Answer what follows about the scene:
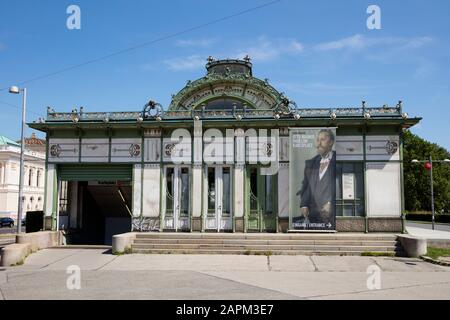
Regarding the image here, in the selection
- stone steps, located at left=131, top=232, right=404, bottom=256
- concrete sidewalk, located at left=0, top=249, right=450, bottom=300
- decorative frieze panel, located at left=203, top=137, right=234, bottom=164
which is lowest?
concrete sidewalk, located at left=0, top=249, right=450, bottom=300

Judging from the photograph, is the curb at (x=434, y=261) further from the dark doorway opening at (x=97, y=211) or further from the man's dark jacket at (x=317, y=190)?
the dark doorway opening at (x=97, y=211)

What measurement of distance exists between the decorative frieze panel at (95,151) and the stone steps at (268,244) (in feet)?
14.9

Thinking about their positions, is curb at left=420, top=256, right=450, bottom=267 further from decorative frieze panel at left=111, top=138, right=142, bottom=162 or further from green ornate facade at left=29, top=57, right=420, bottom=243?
decorative frieze panel at left=111, top=138, right=142, bottom=162

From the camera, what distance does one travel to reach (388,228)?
18578mm

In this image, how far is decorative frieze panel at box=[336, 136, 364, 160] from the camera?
1914cm

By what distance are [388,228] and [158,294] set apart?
11883 mm

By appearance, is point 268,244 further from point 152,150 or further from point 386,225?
point 152,150

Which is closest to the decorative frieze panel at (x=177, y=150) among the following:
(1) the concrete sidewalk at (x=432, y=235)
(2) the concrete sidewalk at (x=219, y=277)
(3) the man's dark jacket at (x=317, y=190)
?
(2) the concrete sidewalk at (x=219, y=277)

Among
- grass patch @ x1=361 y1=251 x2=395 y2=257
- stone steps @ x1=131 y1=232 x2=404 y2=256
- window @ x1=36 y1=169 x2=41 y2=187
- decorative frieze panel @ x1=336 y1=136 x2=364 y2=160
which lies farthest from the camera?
window @ x1=36 y1=169 x2=41 y2=187

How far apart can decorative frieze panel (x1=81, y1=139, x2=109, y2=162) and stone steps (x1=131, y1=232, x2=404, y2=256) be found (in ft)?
14.9

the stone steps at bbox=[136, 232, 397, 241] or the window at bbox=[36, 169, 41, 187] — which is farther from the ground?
the window at bbox=[36, 169, 41, 187]

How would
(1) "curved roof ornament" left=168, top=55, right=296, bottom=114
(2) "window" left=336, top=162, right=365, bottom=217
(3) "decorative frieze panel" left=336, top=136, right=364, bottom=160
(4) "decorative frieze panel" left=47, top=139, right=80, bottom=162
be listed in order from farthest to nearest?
1. (1) "curved roof ornament" left=168, top=55, right=296, bottom=114
2. (4) "decorative frieze panel" left=47, top=139, right=80, bottom=162
3. (3) "decorative frieze panel" left=336, top=136, right=364, bottom=160
4. (2) "window" left=336, top=162, right=365, bottom=217

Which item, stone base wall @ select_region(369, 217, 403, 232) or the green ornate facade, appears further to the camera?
the green ornate facade

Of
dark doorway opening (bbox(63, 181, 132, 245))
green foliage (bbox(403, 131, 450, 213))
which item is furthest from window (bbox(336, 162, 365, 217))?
green foliage (bbox(403, 131, 450, 213))
